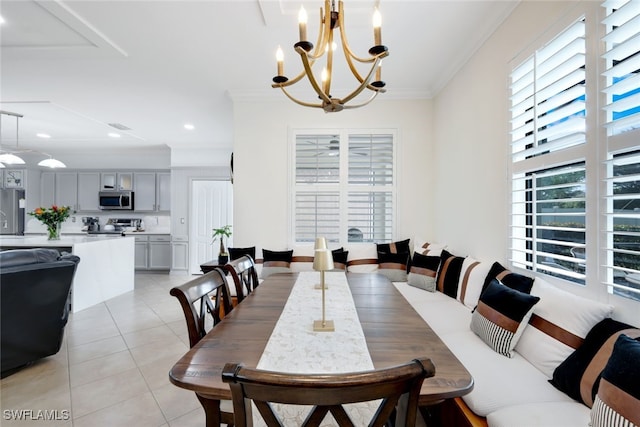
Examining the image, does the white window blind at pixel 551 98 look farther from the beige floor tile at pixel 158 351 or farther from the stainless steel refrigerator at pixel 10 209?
the stainless steel refrigerator at pixel 10 209

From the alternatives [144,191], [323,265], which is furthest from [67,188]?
[323,265]

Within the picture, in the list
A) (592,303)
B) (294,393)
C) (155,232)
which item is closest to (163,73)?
(294,393)

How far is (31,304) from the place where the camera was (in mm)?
2260

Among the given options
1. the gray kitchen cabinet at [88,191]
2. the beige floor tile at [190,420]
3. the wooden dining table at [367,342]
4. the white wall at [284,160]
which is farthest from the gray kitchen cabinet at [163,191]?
the wooden dining table at [367,342]

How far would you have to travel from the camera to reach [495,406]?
1168mm

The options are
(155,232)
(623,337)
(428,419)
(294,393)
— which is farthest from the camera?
(155,232)

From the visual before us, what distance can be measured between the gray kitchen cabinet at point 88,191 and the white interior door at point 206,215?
2.72 metres

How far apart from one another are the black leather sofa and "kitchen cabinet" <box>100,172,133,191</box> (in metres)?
4.79

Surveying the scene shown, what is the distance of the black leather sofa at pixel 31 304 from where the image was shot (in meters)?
2.15

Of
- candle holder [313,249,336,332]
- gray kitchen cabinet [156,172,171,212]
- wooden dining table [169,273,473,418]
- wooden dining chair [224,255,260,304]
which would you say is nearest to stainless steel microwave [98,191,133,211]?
gray kitchen cabinet [156,172,171,212]

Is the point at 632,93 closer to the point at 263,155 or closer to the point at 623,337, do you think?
the point at 623,337

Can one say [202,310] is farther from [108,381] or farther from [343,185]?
[343,185]

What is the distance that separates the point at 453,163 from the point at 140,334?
3904 millimetres

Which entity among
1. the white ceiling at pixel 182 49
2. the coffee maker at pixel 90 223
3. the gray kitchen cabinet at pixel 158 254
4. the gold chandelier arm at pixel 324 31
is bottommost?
the gray kitchen cabinet at pixel 158 254
